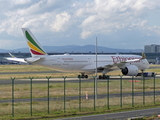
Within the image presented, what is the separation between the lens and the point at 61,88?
114 ft

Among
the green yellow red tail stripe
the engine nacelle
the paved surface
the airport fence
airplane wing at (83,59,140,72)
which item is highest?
the green yellow red tail stripe

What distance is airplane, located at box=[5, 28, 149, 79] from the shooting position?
152 feet

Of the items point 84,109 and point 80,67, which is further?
point 80,67

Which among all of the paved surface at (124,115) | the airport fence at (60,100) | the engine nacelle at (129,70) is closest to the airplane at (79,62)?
the engine nacelle at (129,70)

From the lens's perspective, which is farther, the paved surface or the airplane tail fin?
the airplane tail fin

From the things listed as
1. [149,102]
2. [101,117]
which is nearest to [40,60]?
[149,102]

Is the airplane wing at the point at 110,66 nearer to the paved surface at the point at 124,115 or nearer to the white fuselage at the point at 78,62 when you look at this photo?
the white fuselage at the point at 78,62

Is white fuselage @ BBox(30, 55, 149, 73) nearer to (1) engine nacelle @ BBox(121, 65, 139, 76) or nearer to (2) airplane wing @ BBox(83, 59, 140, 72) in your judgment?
(2) airplane wing @ BBox(83, 59, 140, 72)

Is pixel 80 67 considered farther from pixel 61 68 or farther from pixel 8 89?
pixel 8 89

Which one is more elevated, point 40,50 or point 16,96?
point 40,50

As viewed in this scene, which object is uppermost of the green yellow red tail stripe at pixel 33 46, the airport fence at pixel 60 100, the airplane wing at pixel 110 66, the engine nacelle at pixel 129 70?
the green yellow red tail stripe at pixel 33 46

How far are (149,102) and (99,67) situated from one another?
2431 centimetres

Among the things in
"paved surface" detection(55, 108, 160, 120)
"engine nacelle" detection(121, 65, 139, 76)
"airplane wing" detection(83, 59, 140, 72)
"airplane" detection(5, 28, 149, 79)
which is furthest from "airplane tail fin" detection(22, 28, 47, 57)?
"paved surface" detection(55, 108, 160, 120)

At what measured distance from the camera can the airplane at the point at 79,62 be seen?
152ft
